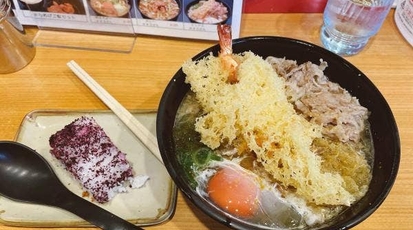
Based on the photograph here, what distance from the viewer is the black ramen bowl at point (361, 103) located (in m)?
0.77

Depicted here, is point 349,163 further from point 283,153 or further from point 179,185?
point 179,185

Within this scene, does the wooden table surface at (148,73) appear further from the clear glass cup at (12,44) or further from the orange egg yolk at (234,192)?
the orange egg yolk at (234,192)

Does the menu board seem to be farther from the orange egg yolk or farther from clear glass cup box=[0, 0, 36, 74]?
the orange egg yolk

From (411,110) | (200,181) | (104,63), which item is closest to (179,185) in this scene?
(200,181)

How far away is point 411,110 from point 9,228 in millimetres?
1053

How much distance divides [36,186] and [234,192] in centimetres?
45

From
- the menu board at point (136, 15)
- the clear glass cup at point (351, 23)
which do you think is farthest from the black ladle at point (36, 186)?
the clear glass cup at point (351, 23)

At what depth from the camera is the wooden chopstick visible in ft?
3.27

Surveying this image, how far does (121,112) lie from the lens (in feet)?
3.48

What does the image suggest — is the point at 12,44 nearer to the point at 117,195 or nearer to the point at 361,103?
the point at 117,195

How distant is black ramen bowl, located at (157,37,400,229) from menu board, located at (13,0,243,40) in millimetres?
210

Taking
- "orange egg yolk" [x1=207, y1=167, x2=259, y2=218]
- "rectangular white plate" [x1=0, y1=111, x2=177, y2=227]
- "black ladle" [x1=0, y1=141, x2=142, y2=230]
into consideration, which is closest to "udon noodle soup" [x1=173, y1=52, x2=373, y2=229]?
"orange egg yolk" [x1=207, y1=167, x2=259, y2=218]

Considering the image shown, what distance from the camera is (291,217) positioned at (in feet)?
2.70

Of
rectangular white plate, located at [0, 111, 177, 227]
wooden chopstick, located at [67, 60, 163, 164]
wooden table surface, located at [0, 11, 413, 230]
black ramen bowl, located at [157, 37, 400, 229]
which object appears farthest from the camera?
wooden table surface, located at [0, 11, 413, 230]
